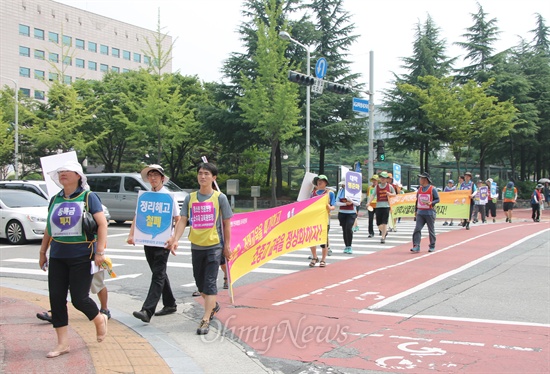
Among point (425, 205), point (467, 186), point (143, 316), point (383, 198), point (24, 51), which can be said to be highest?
point (24, 51)

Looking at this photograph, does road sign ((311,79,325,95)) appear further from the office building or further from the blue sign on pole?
the office building

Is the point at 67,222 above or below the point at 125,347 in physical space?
above

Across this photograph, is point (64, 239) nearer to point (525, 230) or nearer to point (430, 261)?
point (430, 261)

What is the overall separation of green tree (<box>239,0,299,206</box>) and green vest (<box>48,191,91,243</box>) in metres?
23.8

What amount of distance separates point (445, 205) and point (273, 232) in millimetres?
12932

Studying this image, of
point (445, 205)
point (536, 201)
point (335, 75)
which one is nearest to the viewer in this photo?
point (445, 205)

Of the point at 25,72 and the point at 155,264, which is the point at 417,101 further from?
the point at 25,72

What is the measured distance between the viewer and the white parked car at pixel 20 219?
595 inches

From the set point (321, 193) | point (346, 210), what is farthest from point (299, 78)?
point (321, 193)

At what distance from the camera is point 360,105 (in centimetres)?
2514

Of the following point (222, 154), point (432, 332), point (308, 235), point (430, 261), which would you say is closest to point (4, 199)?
point (308, 235)

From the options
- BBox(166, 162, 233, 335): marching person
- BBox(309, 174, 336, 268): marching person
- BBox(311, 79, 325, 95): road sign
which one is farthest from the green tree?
BBox(166, 162, 233, 335): marching person

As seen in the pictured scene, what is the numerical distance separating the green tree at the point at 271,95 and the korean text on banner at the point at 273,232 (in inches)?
719

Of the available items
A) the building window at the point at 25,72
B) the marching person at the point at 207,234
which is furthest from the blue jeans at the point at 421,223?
the building window at the point at 25,72
